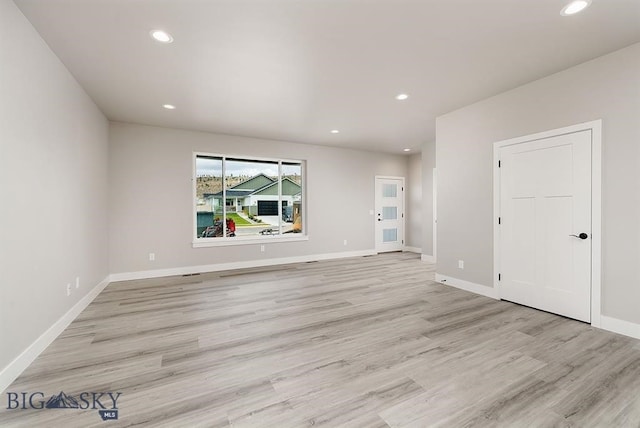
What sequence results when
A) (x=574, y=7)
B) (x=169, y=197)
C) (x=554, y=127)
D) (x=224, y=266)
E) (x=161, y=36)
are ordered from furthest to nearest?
(x=224, y=266), (x=169, y=197), (x=554, y=127), (x=161, y=36), (x=574, y=7)

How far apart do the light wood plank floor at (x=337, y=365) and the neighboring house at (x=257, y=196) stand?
2501 mm

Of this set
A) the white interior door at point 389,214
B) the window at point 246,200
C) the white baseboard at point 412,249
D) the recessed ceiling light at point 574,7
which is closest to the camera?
the recessed ceiling light at point 574,7

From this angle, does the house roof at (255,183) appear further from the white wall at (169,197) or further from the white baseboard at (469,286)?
the white baseboard at (469,286)

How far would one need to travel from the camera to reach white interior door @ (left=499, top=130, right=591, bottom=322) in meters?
2.98

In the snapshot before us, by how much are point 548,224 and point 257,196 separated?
511cm

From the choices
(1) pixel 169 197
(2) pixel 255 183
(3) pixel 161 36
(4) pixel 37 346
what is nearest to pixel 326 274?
(2) pixel 255 183

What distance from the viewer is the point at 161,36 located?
2.46 meters

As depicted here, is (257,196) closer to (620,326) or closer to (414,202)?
(414,202)

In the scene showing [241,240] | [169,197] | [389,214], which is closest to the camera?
[169,197]

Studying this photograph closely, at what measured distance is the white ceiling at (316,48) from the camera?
7.05 feet

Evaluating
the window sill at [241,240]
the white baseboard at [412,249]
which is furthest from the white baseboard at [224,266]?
the white baseboard at [412,249]

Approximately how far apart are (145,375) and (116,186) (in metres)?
3.96

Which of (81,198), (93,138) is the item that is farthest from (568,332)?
(93,138)

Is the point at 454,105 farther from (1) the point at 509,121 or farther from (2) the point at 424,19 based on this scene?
(2) the point at 424,19
